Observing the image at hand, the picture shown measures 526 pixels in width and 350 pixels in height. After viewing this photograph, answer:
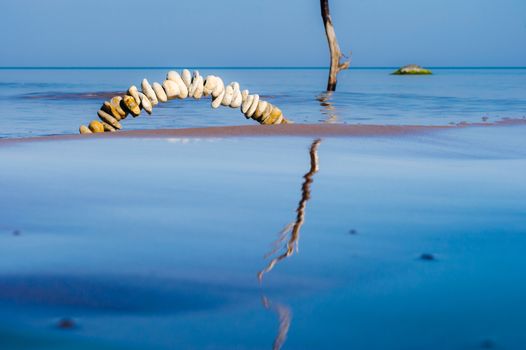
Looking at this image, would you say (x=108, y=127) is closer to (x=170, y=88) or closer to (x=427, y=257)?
(x=170, y=88)

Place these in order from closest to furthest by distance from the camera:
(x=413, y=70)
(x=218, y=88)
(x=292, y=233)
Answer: (x=292, y=233) → (x=218, y=88) → (x=413, y=70)

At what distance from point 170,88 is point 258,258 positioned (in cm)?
623

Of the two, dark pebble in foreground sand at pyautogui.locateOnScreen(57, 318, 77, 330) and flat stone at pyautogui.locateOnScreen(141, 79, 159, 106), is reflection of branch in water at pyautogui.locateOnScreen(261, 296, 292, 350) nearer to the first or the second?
dark pebble in foreground sand at pyautogui.locateOnScreen(57, 318, 77, 330)

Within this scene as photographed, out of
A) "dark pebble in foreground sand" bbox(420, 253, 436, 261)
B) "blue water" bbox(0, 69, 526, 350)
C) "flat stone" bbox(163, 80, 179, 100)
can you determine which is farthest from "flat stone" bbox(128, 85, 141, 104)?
"dark pebble in foreground sand" bbox(420, 253, 436, 261)

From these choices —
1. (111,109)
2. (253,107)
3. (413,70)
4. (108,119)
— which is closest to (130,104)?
(111,109)

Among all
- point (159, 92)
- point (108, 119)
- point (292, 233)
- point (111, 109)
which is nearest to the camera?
point (292, 233)

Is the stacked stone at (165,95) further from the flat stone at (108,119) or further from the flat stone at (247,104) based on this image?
the flat stone at (247,104)

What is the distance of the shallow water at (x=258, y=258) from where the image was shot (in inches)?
76.8

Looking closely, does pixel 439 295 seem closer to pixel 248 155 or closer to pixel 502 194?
pixel 502 194

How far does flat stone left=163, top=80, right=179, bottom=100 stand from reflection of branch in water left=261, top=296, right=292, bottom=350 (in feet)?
21.9

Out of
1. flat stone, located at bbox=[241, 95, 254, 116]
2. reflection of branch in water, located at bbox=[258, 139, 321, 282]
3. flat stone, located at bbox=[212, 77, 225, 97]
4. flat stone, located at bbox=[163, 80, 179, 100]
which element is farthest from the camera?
flat stone, located at bbox=[241, 95, 254, 116]

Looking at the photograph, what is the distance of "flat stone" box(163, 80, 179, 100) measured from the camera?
868cm

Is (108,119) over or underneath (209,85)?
underneath

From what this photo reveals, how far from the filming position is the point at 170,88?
8727mm
